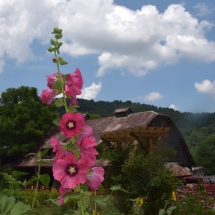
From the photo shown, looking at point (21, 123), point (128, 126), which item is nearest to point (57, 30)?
point (128, 126)

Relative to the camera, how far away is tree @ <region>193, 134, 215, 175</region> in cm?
5700

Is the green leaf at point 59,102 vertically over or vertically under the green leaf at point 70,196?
over

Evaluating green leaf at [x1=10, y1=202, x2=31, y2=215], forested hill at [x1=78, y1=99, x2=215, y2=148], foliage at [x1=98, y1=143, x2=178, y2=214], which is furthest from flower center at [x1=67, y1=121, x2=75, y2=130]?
forested hill at [x1=78, y1=99, x2=215, y2=148]

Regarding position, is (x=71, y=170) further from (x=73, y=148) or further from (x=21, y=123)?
(x=21, y=123)

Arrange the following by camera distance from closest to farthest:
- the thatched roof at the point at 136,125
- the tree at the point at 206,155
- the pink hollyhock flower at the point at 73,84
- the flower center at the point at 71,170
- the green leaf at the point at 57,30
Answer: the flower center at the point at 71,170
the pink hollyhock flower at the point at 73,84
the green leaf at the point at 57,30
the thatched roof at the point at 136,125
the tree at the point at 206,155

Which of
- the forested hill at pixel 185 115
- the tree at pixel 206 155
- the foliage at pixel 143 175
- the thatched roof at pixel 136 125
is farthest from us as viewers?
the tree at pixel 206 155

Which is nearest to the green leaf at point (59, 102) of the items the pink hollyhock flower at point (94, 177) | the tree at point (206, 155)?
the pink hollyhock flower at point (94, 177)

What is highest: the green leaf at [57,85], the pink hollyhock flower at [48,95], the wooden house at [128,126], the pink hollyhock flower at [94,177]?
the wooden house at [128,126]

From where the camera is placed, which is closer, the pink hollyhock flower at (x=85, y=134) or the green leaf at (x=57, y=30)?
the pink hollyhock flower at (x=85, y=134)

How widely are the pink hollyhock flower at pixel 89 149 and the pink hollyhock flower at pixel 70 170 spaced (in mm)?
21

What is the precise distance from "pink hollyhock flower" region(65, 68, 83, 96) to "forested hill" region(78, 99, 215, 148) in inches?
1565

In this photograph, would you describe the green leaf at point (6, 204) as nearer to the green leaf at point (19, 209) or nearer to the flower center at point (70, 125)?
the green leaf at point (19, 209)

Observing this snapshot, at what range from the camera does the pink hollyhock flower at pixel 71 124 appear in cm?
133

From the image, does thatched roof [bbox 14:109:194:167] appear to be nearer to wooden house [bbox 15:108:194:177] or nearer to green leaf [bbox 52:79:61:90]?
wooden house [bbox 15:108:194:177]
